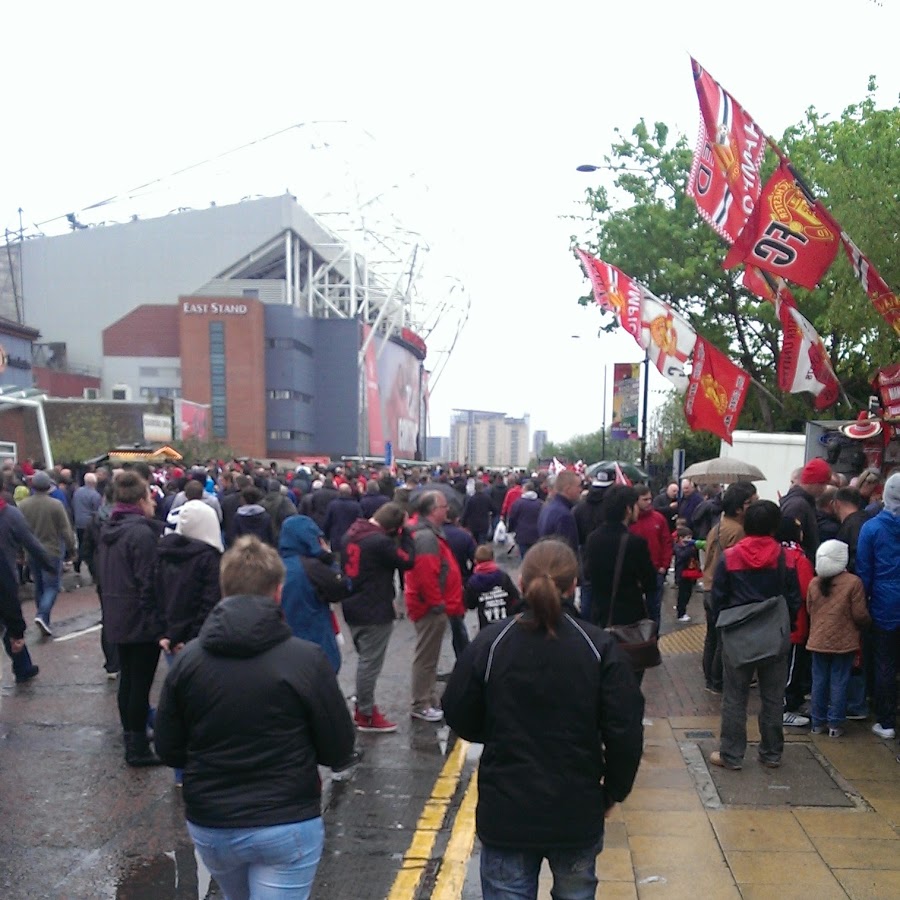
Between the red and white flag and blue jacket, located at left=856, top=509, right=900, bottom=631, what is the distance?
31.4 feet

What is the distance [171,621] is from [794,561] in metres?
3.99

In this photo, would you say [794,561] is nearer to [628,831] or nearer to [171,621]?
[628,831]

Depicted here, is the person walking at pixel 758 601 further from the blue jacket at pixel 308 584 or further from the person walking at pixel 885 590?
the blue jacket at pixel 308 584

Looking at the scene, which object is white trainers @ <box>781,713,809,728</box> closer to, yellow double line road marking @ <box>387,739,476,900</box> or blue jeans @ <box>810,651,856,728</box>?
blue jeans @ <box>810,651,856,728</box>

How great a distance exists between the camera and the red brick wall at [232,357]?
245 ft

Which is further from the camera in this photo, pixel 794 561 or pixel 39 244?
pixel 39 244

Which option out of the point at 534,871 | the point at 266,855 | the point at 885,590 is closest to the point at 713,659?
the point at 885,590

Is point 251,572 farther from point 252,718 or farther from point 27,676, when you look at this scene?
point 27,676

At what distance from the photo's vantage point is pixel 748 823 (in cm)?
561

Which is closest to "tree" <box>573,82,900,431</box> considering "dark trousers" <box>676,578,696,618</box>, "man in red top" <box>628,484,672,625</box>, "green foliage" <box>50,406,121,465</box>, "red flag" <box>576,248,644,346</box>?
"red flag" <box>576,248,644,346</box>

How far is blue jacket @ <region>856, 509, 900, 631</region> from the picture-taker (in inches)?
276

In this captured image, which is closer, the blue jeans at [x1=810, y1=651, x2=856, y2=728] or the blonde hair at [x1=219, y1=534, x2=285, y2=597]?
the blonde hair at [x1=219, y1=534, x2=285, y2=597]

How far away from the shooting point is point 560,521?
30.0ft

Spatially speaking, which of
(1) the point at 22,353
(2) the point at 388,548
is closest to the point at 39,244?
(1) the point at 22,353
